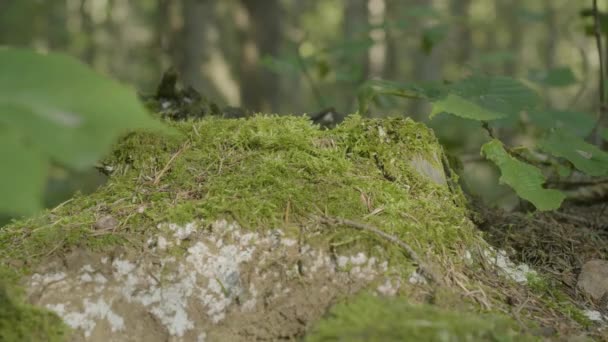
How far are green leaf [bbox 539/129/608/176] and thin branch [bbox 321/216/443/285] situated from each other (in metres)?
0.90

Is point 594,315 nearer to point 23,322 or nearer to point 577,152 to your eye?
point 577,152

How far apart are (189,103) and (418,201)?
1.70 m

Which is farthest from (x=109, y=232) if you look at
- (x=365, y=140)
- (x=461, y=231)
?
(x=461, y=231)

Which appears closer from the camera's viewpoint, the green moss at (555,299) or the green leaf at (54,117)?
the green leaf at (54,117)

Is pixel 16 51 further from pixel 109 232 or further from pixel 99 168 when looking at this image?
pixel 99 168

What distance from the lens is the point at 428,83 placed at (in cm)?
317

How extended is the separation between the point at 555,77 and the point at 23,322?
409cm

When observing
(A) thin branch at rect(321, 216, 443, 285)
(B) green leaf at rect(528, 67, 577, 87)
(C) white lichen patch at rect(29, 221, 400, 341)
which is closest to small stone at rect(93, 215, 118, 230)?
(C) white lichen patch at rect(29, 221, 400, 341)

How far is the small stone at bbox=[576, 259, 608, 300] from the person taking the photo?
2.00 meters

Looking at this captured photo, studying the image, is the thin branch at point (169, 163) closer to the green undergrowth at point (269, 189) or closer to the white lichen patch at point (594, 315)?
the green undergrowth at point (269, 189)

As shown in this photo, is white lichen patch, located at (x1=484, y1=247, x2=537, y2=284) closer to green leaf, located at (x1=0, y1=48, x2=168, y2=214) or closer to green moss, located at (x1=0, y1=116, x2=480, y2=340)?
green moss, located at (x1=0, y1=116, x2=480, y2=340)

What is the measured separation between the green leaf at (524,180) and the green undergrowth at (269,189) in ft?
0.72

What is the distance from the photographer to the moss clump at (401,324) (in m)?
1.33

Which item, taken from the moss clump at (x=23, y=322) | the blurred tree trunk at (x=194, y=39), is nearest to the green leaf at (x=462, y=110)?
the moss clump at (x=23, y=322)
